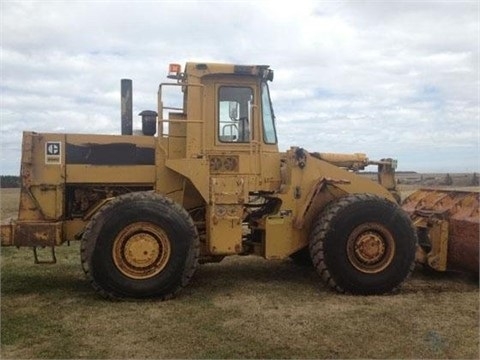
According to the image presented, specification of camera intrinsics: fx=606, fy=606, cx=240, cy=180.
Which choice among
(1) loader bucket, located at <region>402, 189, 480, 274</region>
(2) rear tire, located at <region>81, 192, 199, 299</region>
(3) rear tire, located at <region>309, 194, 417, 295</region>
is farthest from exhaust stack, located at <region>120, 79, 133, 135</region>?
(1) loader bucket, located at <region>402, 189, 480, 274</region>

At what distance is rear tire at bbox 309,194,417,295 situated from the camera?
8219mm

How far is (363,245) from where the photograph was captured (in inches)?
330

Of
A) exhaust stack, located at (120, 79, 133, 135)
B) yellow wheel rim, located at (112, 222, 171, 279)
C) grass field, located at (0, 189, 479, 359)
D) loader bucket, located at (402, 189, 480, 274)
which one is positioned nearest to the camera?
grass field, located at (0, 189, 479, 359)

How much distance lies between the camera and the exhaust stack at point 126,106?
9039 millimetres

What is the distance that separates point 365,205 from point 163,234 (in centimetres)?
280

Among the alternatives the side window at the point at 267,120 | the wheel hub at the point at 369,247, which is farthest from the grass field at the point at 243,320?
the side window at the point at 267,120

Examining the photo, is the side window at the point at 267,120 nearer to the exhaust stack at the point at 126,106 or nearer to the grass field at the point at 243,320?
the exhaust stack at the point at 126,106

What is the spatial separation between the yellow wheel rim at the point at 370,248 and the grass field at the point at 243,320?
477mm

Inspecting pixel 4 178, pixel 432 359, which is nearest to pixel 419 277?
pixel 432 359

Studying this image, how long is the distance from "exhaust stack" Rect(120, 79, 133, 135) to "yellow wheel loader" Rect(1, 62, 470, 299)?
0.6 inches

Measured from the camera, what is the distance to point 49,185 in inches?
334

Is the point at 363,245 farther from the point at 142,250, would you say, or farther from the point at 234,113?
the point at 142,250

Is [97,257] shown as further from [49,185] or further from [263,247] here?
[263,247]

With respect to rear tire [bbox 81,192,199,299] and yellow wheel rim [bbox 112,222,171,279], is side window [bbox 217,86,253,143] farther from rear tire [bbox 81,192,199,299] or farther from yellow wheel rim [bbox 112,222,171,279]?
yellow wheel rim [bbox 112,222,171,279]
